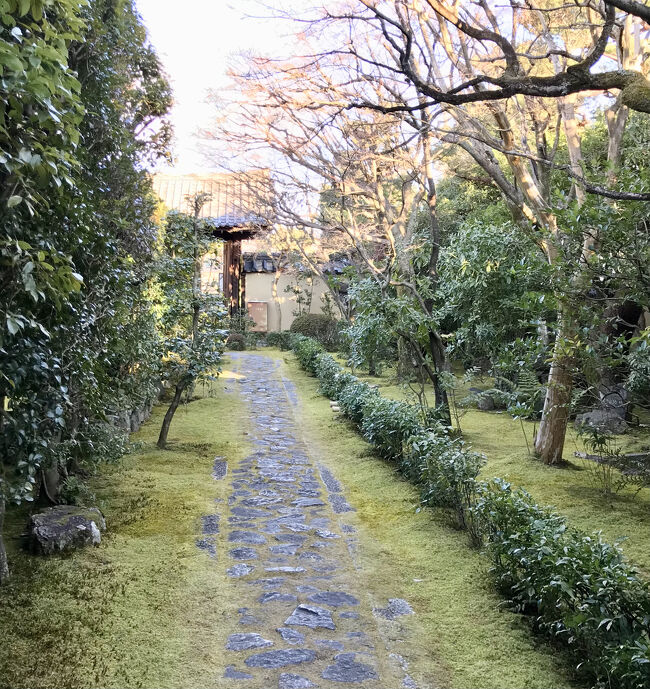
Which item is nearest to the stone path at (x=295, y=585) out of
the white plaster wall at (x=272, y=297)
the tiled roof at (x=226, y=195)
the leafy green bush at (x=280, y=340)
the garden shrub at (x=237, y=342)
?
A: the tiled roof at (x=226, y=195)

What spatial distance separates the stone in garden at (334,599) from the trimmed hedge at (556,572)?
1.05m

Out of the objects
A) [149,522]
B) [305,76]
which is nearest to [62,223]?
[149,522]

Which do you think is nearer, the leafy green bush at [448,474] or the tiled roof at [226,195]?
the leafy green bush at [448,474]

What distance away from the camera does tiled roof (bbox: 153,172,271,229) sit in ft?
60.0

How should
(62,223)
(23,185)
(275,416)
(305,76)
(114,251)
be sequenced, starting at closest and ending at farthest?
(23,185), (62,223), (114,251), (305,76), (275,416)

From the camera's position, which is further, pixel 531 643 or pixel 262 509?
pixel 262 509

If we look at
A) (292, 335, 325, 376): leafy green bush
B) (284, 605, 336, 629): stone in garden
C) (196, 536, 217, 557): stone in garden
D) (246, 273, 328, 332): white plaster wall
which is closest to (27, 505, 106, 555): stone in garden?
(196, 536, 217, 557): stone in garden

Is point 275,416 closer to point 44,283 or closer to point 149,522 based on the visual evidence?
point 149,522

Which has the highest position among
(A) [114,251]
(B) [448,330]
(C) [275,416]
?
(A) [114,251]

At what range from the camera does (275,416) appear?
11.9m

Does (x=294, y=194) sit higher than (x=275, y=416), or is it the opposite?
(x=294, y=194)

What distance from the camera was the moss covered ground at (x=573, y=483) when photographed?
5824 millimetres

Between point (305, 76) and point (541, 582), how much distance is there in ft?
22.4

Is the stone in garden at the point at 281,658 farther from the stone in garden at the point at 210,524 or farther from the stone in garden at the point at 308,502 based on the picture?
the stone in garden at the point at 308,502
